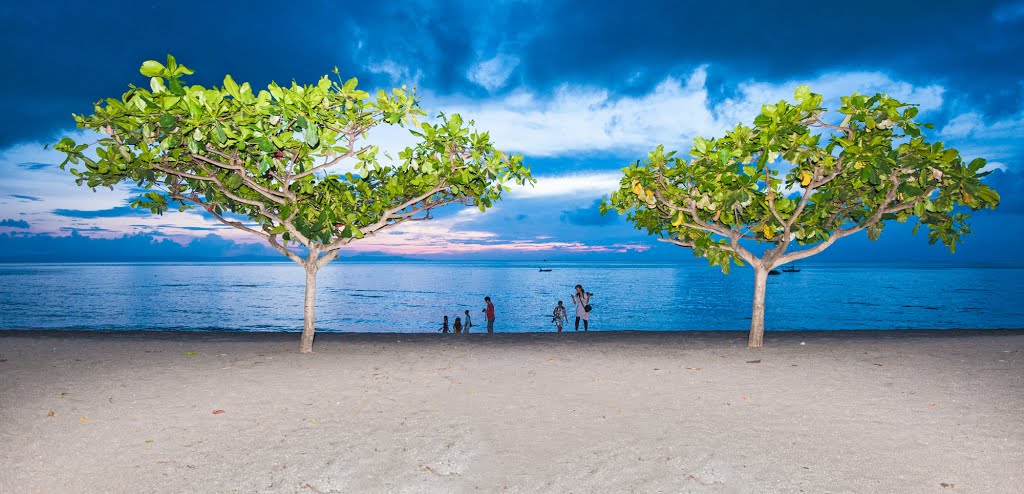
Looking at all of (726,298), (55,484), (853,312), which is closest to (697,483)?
(55,484)

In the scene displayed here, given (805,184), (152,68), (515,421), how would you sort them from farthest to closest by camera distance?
(805,184) < (515,421) < (152,68)

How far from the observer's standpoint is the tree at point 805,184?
9.68 metres

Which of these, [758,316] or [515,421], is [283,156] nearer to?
[515,421]

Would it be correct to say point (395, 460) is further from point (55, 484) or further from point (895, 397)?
point (895, 397)

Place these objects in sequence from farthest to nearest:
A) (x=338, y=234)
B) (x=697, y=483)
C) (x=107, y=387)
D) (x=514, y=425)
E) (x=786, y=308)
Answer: (x=786, y=308) < (x=338, y=234) < (x=107, y=387) < (x=514, y=425) < (x=697, y=483)

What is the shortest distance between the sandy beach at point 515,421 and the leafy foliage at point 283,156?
3.38m

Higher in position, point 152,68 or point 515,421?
point 152,68

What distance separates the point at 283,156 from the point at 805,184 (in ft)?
34.5

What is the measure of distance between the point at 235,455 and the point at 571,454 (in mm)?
3828

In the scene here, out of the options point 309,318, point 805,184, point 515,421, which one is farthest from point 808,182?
point 309,318

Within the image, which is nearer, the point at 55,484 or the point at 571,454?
the point at 55,484

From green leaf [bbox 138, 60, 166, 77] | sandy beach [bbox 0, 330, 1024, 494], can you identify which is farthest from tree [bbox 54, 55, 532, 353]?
sandy beach [bbox 0, 330, 1024, 494]

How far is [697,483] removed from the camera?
5.21 metres

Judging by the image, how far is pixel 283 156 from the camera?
995cm
